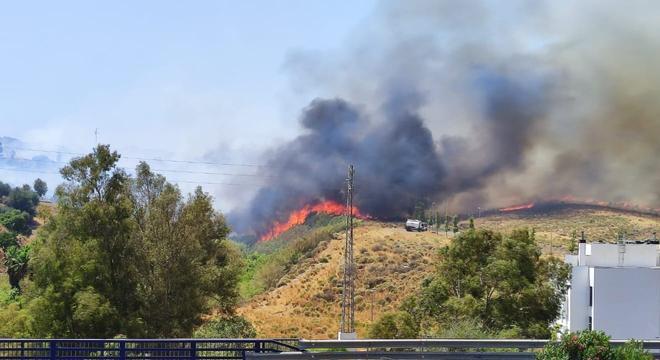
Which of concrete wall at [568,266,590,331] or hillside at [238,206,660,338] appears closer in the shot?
concrete wall at [568,266,590,331]

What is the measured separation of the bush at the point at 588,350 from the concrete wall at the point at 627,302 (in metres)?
42.0

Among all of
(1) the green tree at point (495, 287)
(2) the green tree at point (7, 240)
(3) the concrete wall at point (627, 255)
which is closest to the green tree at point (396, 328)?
(1) the green tree at point (495, 287)

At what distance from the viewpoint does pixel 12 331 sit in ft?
163

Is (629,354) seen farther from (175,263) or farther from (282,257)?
(282,257)

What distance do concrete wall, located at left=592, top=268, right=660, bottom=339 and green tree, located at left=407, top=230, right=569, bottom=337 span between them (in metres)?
3.51

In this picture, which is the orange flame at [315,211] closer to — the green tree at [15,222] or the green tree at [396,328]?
the green tree at [15,222]

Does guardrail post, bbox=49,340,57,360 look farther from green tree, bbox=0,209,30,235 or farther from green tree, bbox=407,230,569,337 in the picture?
green tree, bbox=0,209,30,235

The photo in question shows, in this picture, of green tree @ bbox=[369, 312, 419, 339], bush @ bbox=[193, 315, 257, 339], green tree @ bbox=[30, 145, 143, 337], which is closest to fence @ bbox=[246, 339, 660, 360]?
green tree @ bbox=[30, 145, 143, 337]

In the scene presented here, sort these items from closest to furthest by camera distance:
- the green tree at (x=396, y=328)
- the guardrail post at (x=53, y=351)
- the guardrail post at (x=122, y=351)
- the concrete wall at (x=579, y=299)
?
the guardrail post at (x=122, y=351) < the guardrail post at (x=53, y=351) < the concrete wall at (x=579, y=299) < the green tree at (x=396, y=328)

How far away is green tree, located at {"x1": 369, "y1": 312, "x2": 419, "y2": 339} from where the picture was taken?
66.5m

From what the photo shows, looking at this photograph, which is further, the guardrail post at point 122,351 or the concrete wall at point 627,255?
the concrete wall at point 627,255

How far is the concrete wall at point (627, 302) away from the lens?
6153 cm

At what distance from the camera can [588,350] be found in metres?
20.9

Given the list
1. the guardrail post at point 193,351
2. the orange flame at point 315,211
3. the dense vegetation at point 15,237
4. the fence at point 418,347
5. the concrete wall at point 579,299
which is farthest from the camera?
the orange flame at point 315,211
